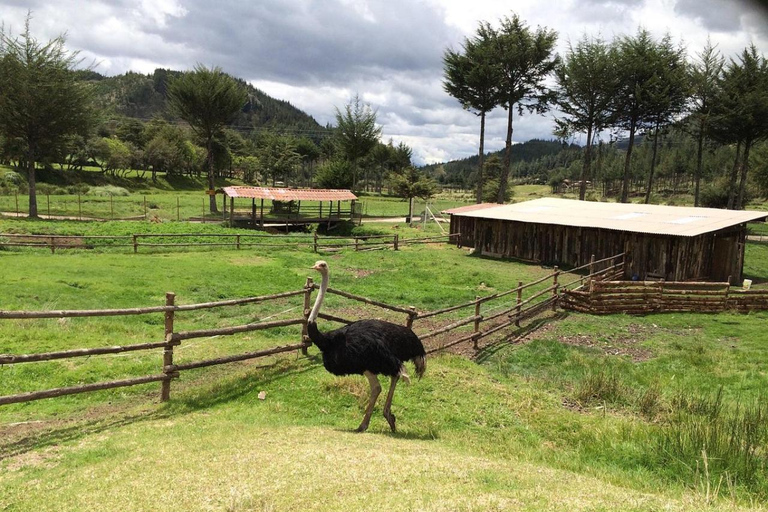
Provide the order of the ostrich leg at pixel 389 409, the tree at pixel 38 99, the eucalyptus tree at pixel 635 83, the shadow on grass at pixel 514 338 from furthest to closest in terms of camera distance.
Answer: the eucalyptus tree at pixel 635 83 < the tree at pixel 38 99 < the shadow on grass at pixel 514 338 < the ostrich leg at pixel 389 409

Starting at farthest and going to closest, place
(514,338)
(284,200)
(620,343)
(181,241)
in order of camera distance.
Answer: (284,200) < (181,241) < (514,338) < (620,343)

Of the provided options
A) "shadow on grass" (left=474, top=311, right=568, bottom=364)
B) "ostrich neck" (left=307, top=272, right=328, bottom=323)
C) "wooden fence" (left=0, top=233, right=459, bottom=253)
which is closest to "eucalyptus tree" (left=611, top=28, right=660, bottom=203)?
"wooden fence" (left=0, top=233, right=459, bottom=253)

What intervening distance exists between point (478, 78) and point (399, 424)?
41.3m

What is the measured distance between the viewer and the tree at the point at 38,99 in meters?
32.2

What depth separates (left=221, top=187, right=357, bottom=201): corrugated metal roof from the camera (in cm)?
3477

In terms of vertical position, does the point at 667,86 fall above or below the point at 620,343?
above

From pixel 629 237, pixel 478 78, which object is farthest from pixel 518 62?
pixel 629 237

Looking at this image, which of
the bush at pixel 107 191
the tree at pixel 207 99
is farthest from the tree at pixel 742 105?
the bush at pixel 107 191

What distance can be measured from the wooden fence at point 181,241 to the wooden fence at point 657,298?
13651mm

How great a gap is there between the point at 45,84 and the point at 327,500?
38.1 m

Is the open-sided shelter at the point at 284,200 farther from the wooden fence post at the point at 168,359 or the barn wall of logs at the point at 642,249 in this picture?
the wooden fence post at the point at 168,359

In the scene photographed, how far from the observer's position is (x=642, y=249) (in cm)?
2202

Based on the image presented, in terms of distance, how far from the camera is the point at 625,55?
4128cm

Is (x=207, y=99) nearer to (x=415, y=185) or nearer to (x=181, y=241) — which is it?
(x=181, y=241)
